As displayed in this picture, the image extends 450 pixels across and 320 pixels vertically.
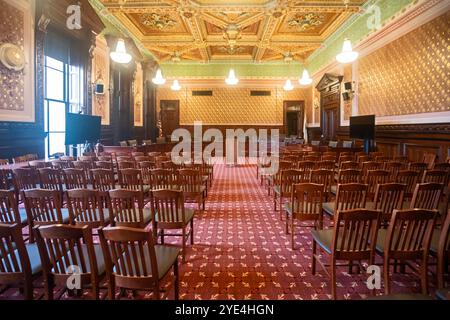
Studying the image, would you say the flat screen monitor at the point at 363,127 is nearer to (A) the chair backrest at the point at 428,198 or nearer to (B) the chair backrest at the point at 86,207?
(A) the chair backrest at the point at 428,198

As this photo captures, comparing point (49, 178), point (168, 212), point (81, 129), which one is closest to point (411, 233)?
point (168, 212)

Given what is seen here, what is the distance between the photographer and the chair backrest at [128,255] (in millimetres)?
1944

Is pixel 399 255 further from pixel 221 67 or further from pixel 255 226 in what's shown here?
pixel 221 67

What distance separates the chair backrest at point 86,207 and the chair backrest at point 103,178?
912mm

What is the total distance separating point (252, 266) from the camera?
3422 mm

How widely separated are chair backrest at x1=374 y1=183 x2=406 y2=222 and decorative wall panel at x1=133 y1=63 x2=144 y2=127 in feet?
37.3

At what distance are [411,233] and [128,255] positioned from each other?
7.04 feet

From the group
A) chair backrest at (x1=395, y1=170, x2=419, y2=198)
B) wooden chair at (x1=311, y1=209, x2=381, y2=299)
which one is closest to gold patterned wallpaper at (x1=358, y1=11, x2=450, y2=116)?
chair backrest at (x1=395, y1=170, x2=419, y2=198)

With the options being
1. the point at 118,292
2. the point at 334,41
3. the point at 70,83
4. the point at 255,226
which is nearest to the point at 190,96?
the point at 334,41

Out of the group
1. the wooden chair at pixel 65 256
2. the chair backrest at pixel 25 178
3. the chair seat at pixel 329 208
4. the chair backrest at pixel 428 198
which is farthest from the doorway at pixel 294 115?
the wooden chair at pixel 65 256

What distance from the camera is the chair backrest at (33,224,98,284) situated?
76.2 inches

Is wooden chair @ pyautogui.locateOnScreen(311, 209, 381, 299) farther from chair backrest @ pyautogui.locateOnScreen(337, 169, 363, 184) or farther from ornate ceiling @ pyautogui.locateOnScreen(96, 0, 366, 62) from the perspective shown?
ornate ceiling @ pyautogui.locateOnScreen(96, 0, 366, 62)

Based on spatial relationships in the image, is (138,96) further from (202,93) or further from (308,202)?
(308,202)
